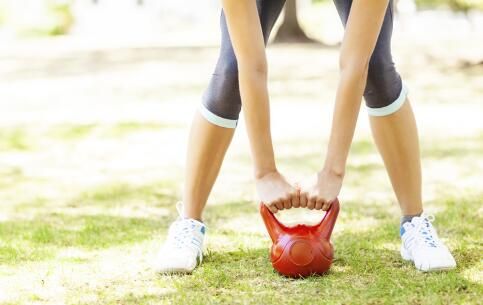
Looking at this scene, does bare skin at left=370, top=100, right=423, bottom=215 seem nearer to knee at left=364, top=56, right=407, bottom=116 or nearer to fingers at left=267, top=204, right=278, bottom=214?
knee at left=364, top=56, right=407, bottom=116

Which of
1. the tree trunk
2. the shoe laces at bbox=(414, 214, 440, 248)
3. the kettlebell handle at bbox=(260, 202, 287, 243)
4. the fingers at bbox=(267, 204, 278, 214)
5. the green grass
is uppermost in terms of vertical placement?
the fingers at bbox=(267, 204, 278, 214)

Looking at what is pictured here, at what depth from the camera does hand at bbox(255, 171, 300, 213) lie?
7.79 feet

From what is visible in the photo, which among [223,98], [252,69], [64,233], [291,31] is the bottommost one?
[291,31]

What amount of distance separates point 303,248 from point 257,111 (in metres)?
0.44

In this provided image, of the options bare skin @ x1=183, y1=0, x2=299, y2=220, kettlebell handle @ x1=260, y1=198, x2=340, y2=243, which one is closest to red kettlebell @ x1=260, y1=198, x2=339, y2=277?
kettlebell handle @ x1=260, y1=198, x2=340, y2=243

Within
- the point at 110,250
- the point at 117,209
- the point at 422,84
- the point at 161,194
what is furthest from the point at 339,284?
the point at 422,84

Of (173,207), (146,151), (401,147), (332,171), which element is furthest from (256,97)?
(146,151)

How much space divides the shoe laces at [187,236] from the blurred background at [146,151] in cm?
14

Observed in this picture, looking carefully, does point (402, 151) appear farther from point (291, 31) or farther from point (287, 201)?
point (291, 31)

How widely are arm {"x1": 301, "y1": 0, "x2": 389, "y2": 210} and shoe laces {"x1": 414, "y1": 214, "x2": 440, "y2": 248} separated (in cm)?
38

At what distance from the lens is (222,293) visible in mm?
2324

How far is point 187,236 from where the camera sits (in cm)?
266

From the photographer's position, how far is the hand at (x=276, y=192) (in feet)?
7.79

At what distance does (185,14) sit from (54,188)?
20.1 metres
